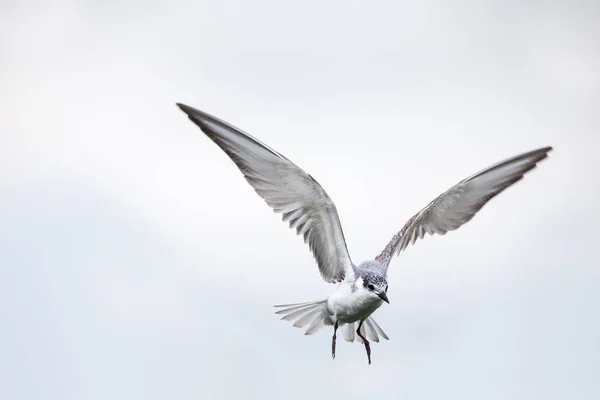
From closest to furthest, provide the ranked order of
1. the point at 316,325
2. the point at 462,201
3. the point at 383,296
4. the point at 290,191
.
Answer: the point at 383,296 < the point at 290,191 < the point at 316,325 < the point at 462,201

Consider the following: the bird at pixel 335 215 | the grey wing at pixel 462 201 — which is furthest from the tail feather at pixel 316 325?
the grey wing at pixel 462 201

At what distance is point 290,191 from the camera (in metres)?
15.2

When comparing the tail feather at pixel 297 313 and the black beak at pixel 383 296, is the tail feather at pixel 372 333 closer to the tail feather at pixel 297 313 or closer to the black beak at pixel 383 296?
the tail feather at pixel 297 313

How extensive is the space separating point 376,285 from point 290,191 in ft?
6.37

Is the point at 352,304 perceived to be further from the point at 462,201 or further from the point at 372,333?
the point at 462,201

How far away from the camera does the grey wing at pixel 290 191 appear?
14184 millimetres

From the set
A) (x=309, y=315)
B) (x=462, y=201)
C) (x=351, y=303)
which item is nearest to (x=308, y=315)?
(x=309, y=315)

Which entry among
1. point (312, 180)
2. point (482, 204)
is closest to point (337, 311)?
point (312, 180)

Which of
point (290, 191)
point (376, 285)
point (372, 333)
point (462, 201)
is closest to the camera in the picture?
point (376, 285)

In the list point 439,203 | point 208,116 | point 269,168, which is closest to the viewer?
point 208,116

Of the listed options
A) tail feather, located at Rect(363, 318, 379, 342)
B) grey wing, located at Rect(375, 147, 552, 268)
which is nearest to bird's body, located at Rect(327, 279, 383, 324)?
grey wing, located at Rect(375, 147, 552, 268)

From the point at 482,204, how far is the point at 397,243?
5.60ft

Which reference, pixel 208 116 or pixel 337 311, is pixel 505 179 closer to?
pixel 337 311

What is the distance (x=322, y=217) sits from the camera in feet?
51.0
